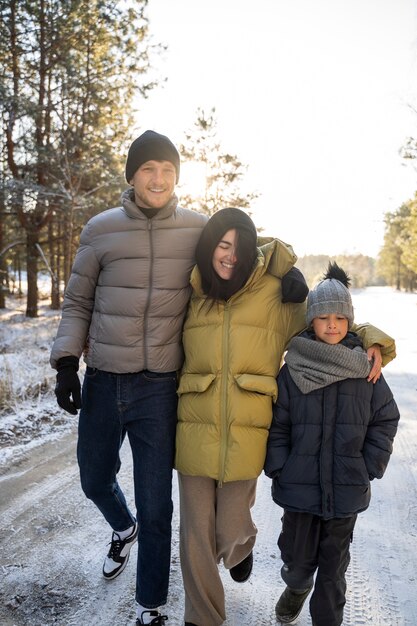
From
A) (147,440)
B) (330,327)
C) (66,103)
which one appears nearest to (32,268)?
(66,103)

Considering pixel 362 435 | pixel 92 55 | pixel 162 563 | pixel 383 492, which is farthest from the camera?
pixel 92 55

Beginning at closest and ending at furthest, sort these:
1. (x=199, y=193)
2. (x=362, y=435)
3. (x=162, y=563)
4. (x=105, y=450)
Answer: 1. (x=362, y=435)
2. (x=162, y=563)
3. (x=105, y=450)
4. (x=199, y=193)

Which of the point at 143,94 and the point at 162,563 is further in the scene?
the point at 143,94

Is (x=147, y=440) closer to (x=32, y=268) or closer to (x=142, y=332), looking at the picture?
(x=142, y=332)

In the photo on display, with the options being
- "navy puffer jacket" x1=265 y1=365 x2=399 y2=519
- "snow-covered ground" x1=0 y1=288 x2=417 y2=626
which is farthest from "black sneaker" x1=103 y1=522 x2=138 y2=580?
"navy puffer jacket" x1=265 y1=365 x2=399 y2=519

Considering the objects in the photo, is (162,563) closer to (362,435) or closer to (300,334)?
(362,435)

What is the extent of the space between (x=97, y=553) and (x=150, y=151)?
235cm

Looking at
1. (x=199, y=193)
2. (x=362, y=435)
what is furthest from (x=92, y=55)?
(x=362, y=435)

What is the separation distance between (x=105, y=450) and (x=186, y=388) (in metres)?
0.64

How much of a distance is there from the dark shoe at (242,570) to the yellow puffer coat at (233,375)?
2.09 ft

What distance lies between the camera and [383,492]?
13.4ft

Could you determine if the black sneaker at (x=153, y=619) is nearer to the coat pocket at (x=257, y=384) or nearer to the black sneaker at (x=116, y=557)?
the black sneaker at (x=116, y=557)

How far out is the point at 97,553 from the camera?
310cm

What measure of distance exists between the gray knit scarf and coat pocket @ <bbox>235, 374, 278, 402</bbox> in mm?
115
